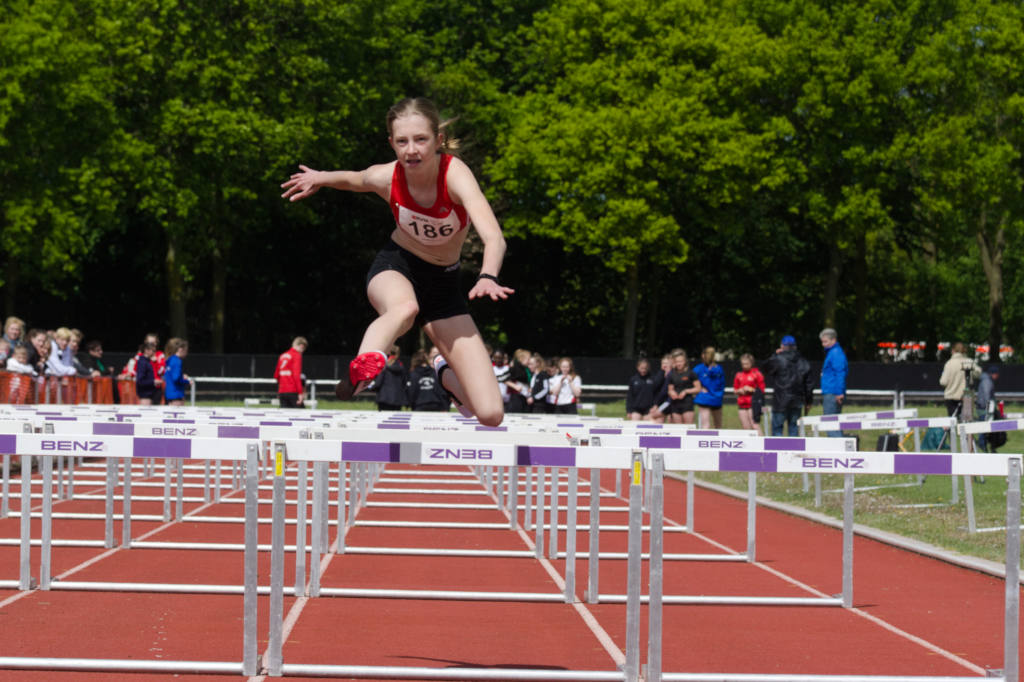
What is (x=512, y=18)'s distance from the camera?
2034 inches

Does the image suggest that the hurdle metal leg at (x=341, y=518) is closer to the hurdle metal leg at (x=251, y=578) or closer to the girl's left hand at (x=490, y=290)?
the hurdle metal leg at (x=251, y=578)

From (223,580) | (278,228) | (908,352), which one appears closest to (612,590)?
(223,580)

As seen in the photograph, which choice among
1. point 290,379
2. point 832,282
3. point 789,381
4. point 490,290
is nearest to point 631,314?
point 832,282

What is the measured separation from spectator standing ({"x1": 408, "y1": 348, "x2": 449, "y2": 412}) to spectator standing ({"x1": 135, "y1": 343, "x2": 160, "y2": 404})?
3.99 meters

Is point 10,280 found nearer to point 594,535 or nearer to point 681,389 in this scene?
point 681,389

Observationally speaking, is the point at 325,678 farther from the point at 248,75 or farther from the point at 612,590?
the point at 248,75

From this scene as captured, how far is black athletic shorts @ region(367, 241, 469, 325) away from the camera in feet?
22.8

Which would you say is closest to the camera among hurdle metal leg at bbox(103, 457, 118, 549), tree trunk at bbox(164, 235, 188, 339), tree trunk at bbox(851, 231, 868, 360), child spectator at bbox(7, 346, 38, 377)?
hurdle metal leg at bbox(103, 457, 118, 549)

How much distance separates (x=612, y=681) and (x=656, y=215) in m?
38.1

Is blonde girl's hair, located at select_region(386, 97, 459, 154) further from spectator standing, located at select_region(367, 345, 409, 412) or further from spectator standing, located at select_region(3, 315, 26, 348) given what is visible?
spectator standing, located at select_region(367, 345, 409, 412)

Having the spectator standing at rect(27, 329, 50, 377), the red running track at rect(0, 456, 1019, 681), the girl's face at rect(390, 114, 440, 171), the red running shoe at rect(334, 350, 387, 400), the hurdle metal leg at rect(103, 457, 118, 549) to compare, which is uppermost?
the girl's face at rect(390, 114, 440, 171)

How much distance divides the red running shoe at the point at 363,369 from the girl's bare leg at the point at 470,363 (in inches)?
24.1

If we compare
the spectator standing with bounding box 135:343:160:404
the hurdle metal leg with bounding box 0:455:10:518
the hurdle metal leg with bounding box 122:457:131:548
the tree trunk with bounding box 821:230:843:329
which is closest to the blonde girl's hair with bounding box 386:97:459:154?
the hurdle metal leg with bounding box 122:457:131:548

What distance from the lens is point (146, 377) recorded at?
2252 centimetres
